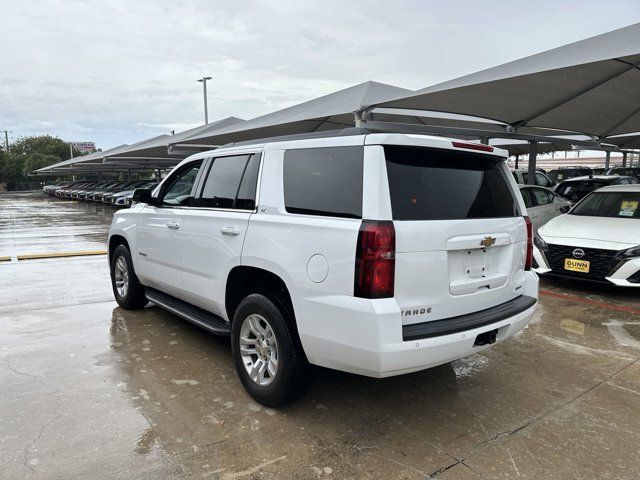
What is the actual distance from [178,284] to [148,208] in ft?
3.80

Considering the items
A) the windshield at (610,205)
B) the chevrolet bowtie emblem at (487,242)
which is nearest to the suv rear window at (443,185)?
the chevrolet bowtie emblem at (487,242)

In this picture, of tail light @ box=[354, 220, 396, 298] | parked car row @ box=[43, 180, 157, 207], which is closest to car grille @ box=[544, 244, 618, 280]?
tail light @ box=[354, 220, 396, 298]

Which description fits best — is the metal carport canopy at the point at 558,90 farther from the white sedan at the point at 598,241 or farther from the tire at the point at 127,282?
the tire at the point at 127,282

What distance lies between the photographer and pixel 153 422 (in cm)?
321

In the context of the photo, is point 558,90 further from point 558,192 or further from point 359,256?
point 359,256

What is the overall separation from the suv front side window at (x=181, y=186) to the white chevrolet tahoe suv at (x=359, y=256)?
520 mm

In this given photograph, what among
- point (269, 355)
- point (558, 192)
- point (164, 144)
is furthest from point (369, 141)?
point (164, 144)

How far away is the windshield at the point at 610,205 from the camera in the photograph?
7.23 m

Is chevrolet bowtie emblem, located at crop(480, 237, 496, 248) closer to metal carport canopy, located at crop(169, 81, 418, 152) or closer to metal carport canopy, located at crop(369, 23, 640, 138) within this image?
metal carport canopy, located at crop(369, 23, 640, 138)

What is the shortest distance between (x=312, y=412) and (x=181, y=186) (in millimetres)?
2570

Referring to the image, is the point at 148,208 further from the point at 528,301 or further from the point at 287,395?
the point at 528,301

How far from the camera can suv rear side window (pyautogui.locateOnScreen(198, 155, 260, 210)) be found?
12.1 feet

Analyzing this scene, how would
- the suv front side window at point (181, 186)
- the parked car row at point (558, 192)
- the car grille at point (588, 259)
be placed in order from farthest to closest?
the parked car row at point (558, 192), the car grille at point (588, 259), the suv front side window at point (181, 186)

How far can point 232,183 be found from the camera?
12.9 feet
